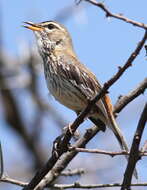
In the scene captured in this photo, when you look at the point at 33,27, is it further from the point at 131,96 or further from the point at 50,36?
the point at 131,96

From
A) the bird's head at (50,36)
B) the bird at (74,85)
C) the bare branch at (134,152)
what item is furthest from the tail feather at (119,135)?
the bare branch at (134,152)

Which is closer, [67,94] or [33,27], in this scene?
[67,94]

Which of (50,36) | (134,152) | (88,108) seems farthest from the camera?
(50,36)

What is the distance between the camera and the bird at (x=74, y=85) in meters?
4.95

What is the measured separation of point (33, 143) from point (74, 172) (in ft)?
8.22

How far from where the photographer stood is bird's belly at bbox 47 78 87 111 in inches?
208

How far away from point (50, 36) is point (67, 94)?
5.17ft

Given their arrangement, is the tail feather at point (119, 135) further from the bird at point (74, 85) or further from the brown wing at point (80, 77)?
the brown wing at point (80, 77)

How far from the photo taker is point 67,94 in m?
5.29

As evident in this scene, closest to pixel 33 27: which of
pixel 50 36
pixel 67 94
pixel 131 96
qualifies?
pixel 50 36

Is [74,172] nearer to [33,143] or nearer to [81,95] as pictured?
[81,95]

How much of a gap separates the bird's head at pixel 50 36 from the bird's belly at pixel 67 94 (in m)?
0.92

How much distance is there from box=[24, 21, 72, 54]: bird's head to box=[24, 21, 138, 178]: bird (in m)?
0.08

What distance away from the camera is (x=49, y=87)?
534 centimetres
